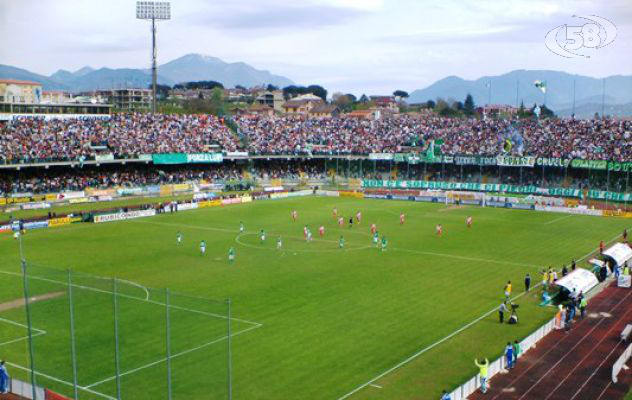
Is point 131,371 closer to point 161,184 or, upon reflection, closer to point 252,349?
point 252,349

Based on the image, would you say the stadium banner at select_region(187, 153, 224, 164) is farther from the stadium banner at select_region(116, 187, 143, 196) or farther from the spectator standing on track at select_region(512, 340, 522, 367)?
the spectator standing on track at select_region(512, 340, 522, 367)

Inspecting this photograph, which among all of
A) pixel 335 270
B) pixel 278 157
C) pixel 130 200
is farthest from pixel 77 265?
pixel 278 157

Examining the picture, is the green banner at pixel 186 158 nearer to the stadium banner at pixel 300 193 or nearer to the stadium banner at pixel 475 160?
the stadium banner at pixel 300 193

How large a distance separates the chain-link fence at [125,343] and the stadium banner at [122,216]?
25507 millimetres

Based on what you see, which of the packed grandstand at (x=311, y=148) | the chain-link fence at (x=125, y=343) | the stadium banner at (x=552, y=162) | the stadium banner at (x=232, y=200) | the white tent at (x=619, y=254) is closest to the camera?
the chain-link fence at (x=125, y=343)

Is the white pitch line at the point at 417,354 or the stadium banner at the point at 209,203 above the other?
the stadium banner at the point at 209,203

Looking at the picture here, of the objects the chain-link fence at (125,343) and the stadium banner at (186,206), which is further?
the stadium banner at (186,206)

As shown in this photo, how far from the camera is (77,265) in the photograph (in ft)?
129

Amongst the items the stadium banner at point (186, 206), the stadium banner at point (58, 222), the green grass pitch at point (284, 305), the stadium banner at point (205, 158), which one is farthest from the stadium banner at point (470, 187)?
the stadium banner at point (58, 222)

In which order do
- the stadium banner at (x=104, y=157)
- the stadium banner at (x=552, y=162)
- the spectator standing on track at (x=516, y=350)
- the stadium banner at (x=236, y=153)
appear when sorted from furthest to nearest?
1. the stadium banner at (x=236, y=153)
2. the stadium banner at (x=552, y=162)
3. the stadium banner at (x=104, y=157)
4. the spectator standing on track at (x=516, y=350)

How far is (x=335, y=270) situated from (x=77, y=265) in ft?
54.1

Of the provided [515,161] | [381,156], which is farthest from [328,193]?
[515,161]

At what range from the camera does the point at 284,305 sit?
3114 cm

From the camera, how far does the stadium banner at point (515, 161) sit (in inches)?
3157
